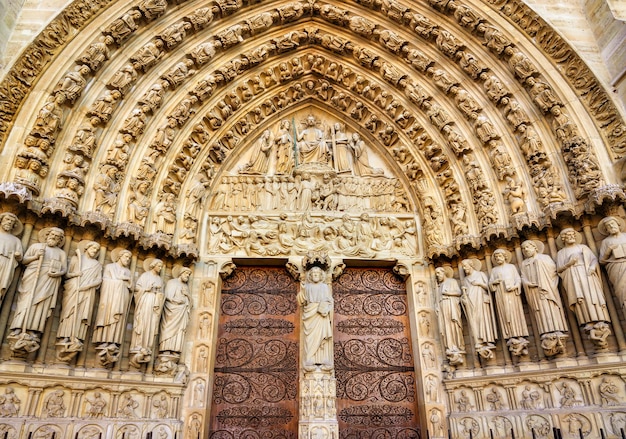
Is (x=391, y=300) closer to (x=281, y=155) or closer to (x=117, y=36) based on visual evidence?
(x=281, y=155)

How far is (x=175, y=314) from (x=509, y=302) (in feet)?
14.0

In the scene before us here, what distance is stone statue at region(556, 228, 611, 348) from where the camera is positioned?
16.6 feet

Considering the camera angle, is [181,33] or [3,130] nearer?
[3,130]

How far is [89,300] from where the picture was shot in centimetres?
527

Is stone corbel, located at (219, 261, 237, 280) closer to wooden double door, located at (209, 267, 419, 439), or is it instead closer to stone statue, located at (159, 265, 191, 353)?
wooden double door, located at (209, 267, 419, 439)

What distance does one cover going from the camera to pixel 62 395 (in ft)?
16.3

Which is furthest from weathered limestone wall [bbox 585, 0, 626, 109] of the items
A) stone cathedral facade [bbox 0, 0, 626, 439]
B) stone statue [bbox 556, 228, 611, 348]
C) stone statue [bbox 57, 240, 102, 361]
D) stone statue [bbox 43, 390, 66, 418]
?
stone statue [bbox 43, 390, 66, 418]

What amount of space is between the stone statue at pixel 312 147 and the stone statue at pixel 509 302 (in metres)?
3.25

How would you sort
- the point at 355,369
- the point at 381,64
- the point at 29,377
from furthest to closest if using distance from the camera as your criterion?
the point at 381,64 → the point at 355,369 → the point at 29,377

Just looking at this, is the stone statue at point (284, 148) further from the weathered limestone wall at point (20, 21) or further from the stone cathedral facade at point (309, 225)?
the weathered limestone wall at point (20, 21)

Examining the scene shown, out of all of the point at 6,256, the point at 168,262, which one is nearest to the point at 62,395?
the point at 6,256

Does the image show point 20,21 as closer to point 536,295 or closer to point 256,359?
point 256,359

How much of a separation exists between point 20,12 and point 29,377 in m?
4.78

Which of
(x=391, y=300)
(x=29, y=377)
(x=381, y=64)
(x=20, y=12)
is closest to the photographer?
(x=29, y=377)
